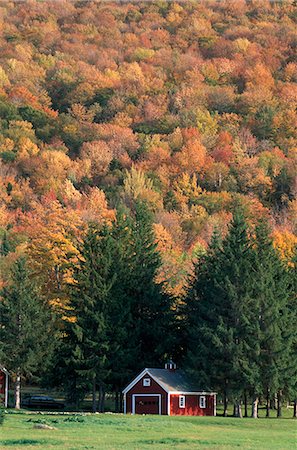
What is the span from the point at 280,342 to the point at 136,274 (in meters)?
13.7

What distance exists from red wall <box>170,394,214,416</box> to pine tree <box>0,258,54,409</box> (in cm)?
1066

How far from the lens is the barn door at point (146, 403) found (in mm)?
77438

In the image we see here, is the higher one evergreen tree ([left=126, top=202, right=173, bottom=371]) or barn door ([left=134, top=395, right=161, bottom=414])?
evergreen tree ([left=126, top=202, right=173, bottom=371])

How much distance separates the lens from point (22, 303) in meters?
82.6

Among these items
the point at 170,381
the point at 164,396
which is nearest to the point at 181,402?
the point at 164,396

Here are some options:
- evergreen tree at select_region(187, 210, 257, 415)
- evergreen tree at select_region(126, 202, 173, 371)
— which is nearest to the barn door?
evergreen tree at select_region(187, 210, 257, 415)

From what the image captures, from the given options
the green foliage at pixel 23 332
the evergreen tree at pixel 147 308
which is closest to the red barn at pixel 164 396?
the evergreen tree at pixel 147 308

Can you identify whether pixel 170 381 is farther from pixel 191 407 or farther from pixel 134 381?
pixel 134 381

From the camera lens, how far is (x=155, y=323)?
83.9 meters

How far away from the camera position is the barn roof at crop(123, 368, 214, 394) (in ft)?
253

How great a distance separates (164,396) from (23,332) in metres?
12.2

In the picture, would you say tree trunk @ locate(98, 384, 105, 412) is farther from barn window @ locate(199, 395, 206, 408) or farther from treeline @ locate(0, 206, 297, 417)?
barn window @ locate(199, 395, 206, 408)

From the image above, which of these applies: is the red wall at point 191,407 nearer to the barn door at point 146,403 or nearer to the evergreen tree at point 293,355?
the barn door at point 146,403

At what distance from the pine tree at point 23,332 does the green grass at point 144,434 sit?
12.5m
